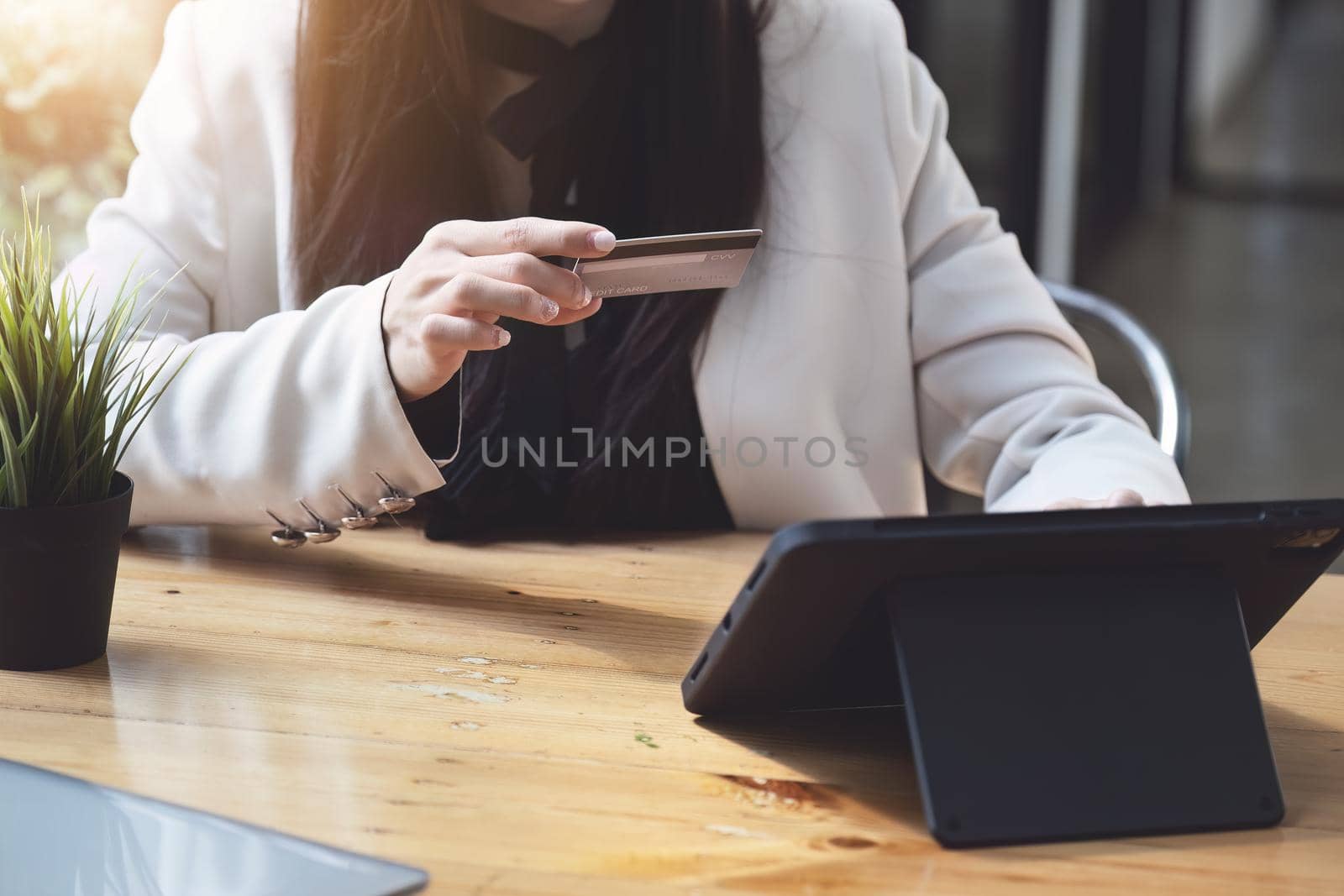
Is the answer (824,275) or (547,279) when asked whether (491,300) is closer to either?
(547,279)

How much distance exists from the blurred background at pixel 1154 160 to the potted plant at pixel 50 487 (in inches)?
26.4

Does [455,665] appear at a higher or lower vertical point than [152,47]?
lower

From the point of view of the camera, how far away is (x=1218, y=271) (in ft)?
Result: 15.8

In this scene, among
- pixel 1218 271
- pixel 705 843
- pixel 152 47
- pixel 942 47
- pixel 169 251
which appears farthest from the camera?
pixel 1218 271

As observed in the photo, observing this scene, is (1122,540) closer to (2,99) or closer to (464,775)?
(464,775)

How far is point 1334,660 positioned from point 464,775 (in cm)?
49

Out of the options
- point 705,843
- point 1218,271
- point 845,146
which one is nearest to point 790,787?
point 705,843

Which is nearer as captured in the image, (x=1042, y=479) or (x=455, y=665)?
(x=455, y=665)

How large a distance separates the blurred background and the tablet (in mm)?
693

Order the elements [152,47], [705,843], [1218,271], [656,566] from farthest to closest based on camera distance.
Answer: [1218,271], [152,47], [656,566], [705,843]

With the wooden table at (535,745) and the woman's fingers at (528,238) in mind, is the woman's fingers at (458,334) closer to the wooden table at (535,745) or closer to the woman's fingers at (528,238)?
the woman's fingers at (528,238)

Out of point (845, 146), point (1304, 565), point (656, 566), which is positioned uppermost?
point (845, 146)

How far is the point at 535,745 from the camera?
0.58m

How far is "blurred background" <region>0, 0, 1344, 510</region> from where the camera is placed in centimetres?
134
